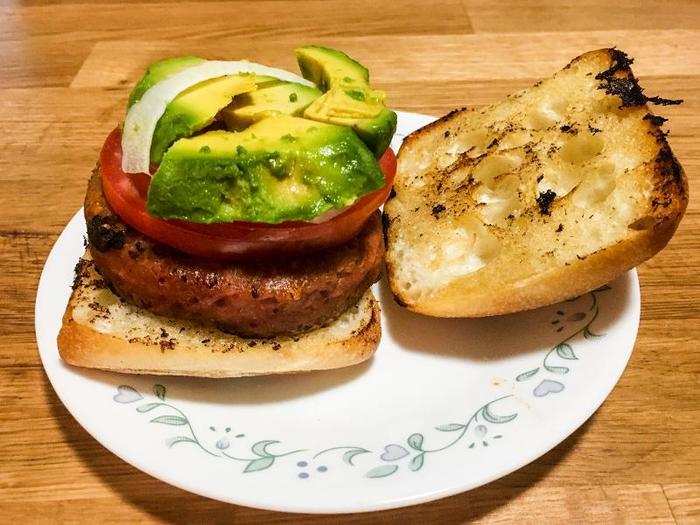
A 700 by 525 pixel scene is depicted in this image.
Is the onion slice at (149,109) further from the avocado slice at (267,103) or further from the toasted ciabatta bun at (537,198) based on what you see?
the toasted ciabatta bun at (537,198)

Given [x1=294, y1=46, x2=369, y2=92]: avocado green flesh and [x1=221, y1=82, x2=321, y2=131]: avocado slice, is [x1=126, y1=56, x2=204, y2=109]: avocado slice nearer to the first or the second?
[x1=221, y1=82, x2=321, y2=131]: avocado slice

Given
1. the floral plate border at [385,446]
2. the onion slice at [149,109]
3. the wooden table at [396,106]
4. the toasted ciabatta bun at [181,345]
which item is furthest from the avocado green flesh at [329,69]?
the wooden table at [396,106]

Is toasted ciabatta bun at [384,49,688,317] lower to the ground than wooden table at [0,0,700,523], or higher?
higher

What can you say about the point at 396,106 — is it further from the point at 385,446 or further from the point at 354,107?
the point at 385,446

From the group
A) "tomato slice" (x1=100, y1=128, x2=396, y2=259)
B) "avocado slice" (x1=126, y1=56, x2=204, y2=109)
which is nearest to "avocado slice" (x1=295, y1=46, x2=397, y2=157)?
"tomato slice" (x1=100, y1=128, x2=396, y2=259)

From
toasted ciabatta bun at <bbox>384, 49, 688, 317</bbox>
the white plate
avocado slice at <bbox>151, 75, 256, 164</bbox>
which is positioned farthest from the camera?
toasted ciabatta bun at <bbox>384, 49, 688, 317</bbox>
